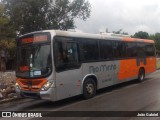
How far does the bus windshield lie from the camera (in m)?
10.3

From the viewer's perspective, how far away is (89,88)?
39.3ft

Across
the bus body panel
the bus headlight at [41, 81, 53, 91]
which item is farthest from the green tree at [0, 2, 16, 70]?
the bus headlight at [41, 81, 53, 91]

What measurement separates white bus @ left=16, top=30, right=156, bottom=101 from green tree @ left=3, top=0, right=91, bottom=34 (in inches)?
1382

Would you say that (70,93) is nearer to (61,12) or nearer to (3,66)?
(61,12)

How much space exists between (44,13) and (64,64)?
4010 cm

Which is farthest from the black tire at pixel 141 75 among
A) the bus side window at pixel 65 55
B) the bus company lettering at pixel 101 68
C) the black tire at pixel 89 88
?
the bus side window at pixel 65 55

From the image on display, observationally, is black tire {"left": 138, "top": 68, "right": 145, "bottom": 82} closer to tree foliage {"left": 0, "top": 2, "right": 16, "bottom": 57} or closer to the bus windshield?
the bus windshield

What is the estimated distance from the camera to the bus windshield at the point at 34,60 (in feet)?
33.8

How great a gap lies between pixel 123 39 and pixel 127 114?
7.07 meters

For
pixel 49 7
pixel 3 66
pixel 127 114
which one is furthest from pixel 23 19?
pixel 127 114

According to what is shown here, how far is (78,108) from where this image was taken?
10.0 meters

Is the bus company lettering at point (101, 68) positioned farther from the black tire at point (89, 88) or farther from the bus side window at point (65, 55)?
the bus side window at point (65, 55)

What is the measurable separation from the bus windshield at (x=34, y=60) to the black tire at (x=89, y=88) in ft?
7.05

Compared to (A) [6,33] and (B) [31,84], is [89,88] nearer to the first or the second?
(B) [31,84]
